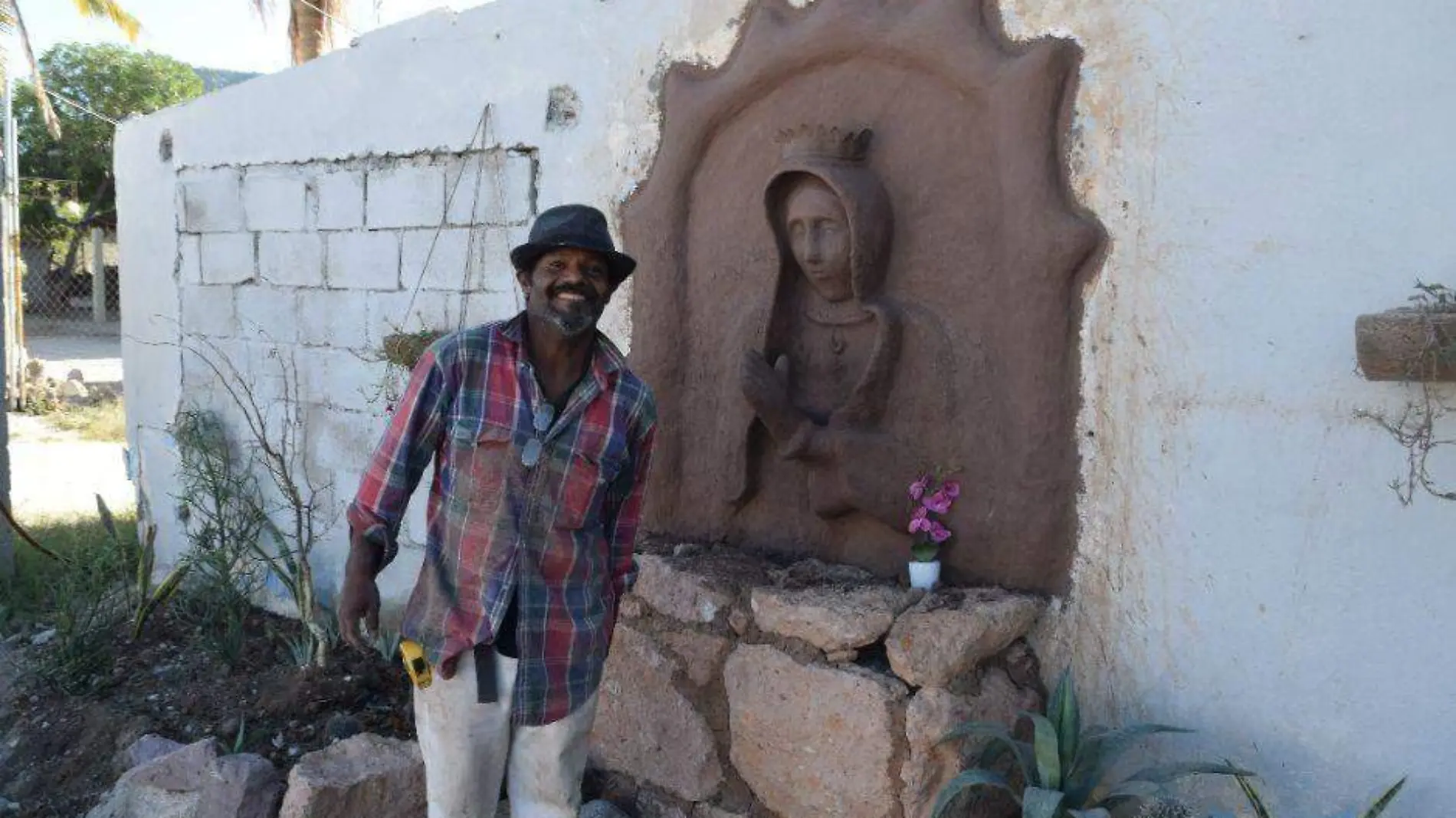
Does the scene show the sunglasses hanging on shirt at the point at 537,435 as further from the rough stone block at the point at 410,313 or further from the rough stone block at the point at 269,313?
the rough stone block at the point at 269,313

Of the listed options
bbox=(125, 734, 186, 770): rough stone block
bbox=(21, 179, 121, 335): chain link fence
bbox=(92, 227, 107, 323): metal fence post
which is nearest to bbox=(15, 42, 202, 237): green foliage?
bbox=(21, 179, 121, 335): chain link fence

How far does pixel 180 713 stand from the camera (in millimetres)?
4188

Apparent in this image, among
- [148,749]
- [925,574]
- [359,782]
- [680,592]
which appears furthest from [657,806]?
[148,749]

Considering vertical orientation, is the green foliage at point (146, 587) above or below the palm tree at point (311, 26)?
below

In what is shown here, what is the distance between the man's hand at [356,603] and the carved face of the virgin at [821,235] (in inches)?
54.7

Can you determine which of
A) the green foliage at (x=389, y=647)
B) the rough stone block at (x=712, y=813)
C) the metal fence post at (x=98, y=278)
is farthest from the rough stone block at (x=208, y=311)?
the metal fence post at (x=98, y=278)

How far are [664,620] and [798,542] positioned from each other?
1.47 feet

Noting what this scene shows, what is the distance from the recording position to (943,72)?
9.57 feet

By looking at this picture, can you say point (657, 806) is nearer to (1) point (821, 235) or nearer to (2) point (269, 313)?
(1) point (821, 235)

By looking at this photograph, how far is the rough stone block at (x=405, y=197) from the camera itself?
4.48 metres

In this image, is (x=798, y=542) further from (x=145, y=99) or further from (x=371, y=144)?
(x=145, y=99)

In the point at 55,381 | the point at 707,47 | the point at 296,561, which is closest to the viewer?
the point at 707,47

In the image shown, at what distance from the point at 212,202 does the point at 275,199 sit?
573 mm

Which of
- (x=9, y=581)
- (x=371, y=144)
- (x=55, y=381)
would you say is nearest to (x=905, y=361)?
(x=371, y=144)
